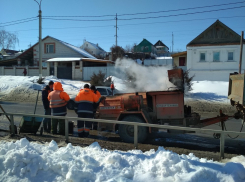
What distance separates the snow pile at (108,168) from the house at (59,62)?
80.6ft

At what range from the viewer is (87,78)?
29.1 meters

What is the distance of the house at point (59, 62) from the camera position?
96.5 feet

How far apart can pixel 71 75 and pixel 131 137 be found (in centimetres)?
2520

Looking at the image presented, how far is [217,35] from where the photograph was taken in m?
25.4

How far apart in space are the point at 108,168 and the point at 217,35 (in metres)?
25.7

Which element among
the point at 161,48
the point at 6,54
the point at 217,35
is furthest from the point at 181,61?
the point at 6,54

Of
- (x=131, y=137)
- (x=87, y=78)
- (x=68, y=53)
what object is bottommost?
(x=131, y=137)

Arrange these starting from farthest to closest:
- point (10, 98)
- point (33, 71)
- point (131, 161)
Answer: point (33, 71) < point (10, 98) < point (131, 161)

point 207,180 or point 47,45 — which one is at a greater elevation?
point 47,45

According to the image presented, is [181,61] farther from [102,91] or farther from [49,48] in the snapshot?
[102,91]

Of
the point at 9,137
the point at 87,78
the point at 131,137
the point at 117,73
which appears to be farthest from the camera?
the point at 87,78

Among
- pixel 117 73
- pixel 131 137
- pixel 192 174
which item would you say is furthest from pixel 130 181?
pixel 117 73

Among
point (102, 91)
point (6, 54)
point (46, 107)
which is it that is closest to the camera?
point (46, 107)

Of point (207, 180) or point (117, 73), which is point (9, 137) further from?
point (117, 73)
